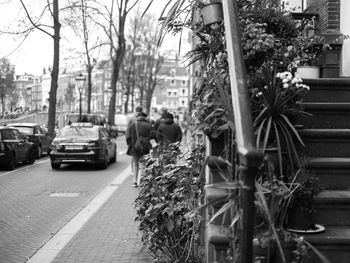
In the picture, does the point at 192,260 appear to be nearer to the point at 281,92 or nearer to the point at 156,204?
the point at 156,204

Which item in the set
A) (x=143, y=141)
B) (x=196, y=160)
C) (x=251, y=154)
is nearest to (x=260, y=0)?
(x=196, y=160)

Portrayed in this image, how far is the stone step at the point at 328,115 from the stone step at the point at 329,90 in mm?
431

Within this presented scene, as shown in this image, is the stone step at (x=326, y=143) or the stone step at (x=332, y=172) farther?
the stone step at (x=326, y=143)

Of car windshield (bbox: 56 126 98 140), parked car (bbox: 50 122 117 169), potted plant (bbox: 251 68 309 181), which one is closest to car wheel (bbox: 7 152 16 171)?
parked car (bbox: 50 122 117 169)


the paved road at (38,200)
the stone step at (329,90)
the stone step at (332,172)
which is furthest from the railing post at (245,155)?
the paved road at (38,200)

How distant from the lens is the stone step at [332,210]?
3.91 meters

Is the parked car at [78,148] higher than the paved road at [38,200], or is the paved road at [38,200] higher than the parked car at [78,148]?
the parked car at [78,148]

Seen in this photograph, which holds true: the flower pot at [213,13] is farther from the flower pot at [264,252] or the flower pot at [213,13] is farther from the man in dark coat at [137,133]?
the man in dark coat at [137,133]

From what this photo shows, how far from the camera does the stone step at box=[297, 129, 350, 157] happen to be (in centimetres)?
450

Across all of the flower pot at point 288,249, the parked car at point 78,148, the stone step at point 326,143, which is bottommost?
the parked car at point 78,148

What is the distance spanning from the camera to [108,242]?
257 inches

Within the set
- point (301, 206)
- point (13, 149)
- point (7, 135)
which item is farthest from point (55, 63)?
point (301, 206)

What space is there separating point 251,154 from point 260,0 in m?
2.99

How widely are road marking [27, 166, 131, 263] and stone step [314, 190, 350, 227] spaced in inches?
123
